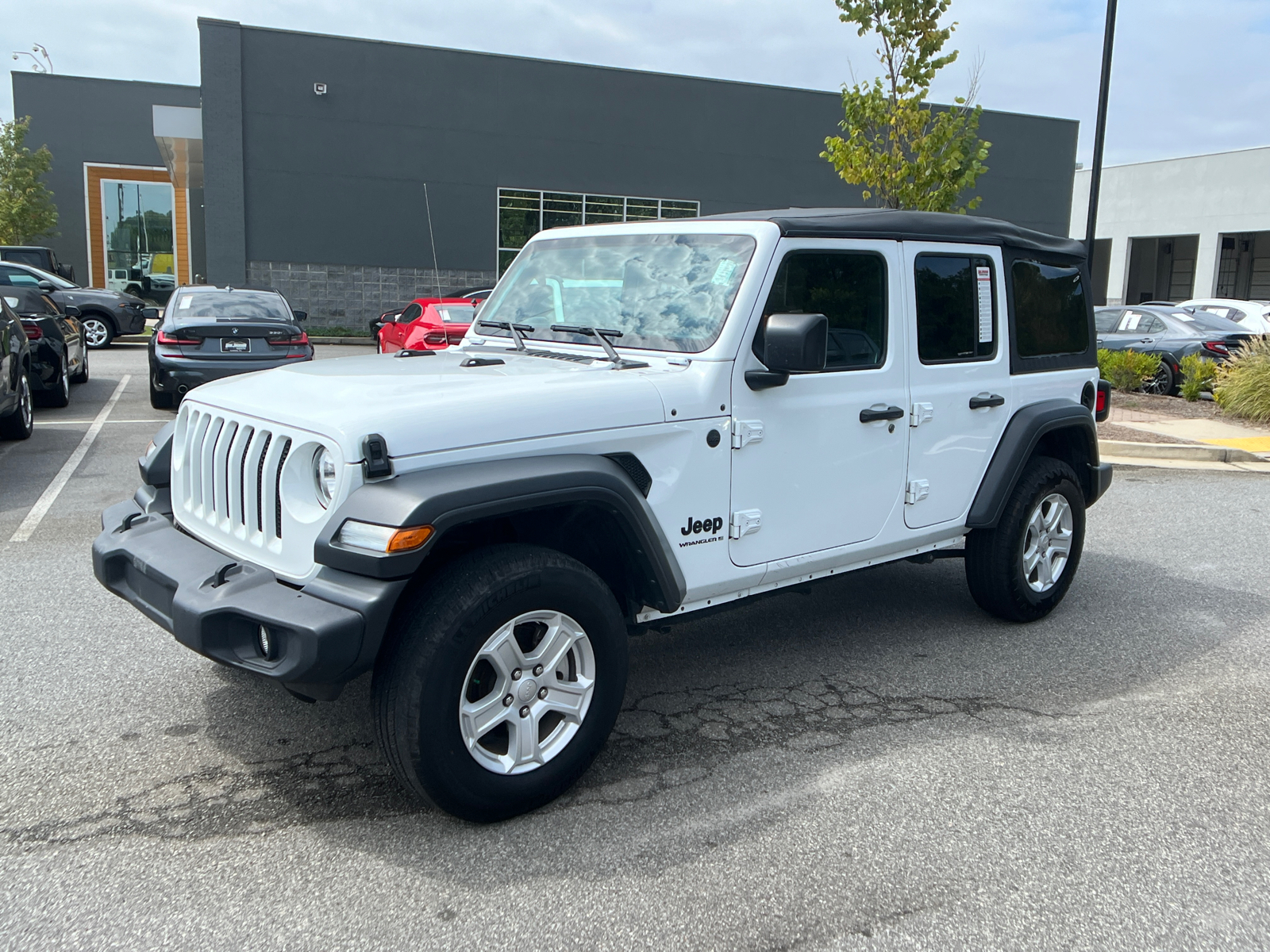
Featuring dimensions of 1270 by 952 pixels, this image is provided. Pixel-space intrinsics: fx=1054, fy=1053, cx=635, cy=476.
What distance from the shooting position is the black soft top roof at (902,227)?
4.15 metres

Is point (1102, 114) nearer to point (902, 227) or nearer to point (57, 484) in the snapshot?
point (902, 227)

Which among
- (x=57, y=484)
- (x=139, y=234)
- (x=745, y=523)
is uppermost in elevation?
(x=139, y=234)

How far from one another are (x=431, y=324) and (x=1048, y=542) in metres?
9.84

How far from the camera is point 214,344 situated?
11750 millimetres

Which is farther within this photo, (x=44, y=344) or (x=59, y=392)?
(x=59, y=392)

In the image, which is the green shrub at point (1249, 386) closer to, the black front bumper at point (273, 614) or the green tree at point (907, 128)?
the green tree at point (907, 128)

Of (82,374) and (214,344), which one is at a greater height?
(214,344)

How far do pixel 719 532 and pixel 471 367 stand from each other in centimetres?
113

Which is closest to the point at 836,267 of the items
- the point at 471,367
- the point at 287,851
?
the point at 471,367

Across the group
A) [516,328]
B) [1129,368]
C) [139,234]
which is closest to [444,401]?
[516,328]

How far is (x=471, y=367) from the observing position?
402 centimetres

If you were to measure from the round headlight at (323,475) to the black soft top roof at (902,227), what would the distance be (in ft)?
6.04

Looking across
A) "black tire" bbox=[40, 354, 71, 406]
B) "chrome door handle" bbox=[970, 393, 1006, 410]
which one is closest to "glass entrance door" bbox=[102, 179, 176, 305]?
"black tire" bbox=[40, 354, 71, 406]

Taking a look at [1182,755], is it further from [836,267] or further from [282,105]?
[282,105]
